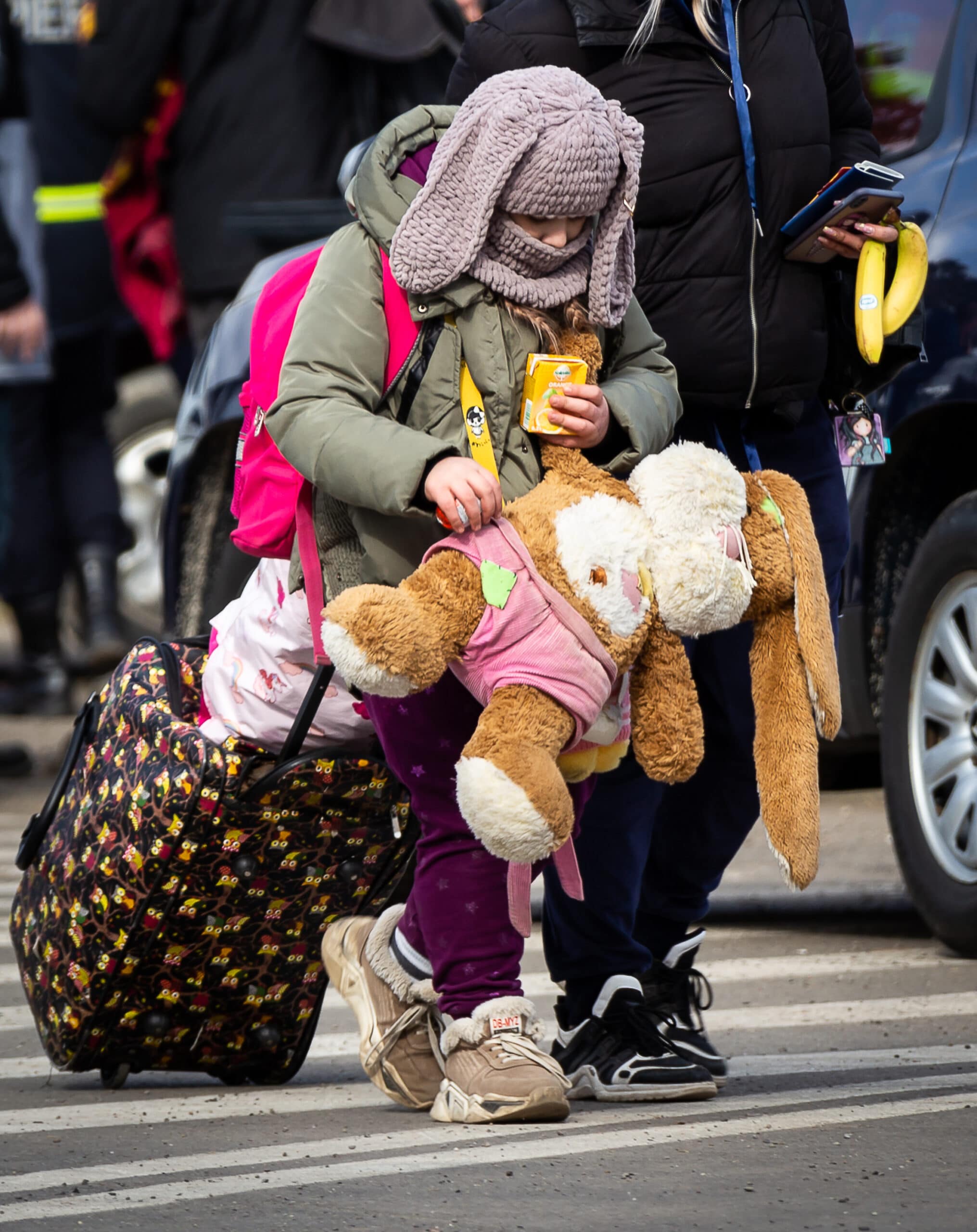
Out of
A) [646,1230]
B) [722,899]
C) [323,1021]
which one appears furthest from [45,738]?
[646,1230]

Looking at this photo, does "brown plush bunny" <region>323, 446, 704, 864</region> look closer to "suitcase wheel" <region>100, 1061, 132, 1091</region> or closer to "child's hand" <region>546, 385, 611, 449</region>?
"child's hand" <region>546, 385, 611, 449</region>

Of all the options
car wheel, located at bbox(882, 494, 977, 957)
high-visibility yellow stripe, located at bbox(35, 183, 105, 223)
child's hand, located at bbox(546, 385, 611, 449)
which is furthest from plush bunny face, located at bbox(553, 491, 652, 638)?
A: high-visibility yellow stripe, located at bbox(35, 183, 105, 223)

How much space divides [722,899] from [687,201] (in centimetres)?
282

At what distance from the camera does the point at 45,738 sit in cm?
905

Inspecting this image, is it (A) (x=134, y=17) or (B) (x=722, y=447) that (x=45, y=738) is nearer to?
(A) (x=134, y=17)

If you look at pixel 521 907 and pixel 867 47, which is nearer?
pixel 521 907

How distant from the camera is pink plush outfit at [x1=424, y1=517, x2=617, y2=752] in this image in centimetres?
331

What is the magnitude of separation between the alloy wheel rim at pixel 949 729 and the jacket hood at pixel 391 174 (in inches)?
81.1

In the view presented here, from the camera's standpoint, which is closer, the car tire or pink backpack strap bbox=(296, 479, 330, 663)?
pink backpack strap bbox=(296, 479, 330, 663)

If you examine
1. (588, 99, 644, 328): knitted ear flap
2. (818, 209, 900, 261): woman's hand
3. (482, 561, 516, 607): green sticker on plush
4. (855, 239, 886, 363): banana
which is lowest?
(482, 561, 516, 607): green sticker on plush

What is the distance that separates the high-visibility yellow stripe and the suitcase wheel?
18.5 ft

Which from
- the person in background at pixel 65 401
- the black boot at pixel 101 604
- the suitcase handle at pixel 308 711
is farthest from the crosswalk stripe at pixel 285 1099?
the person in background at pixel 65 401

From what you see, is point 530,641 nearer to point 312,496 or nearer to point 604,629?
point 604,629

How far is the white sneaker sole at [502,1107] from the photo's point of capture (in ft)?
11.5
